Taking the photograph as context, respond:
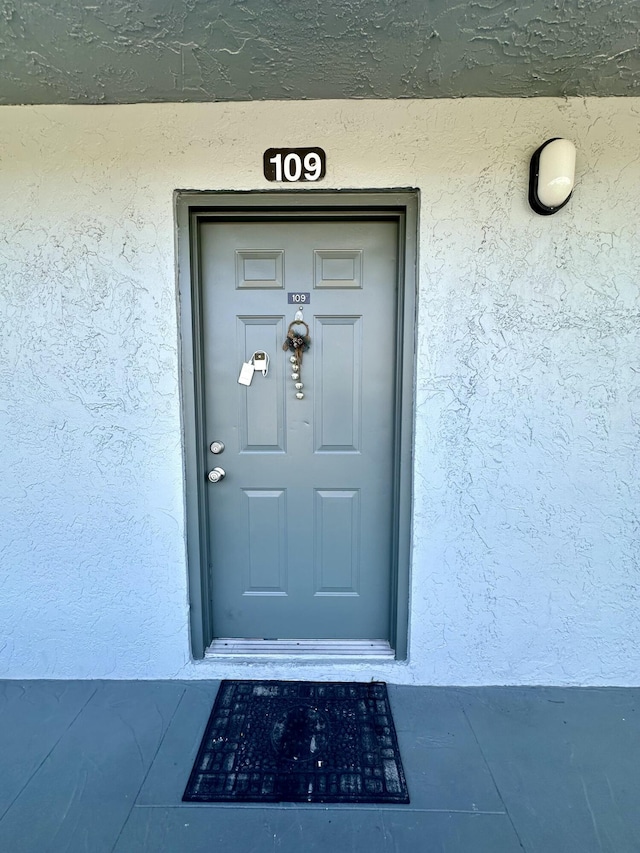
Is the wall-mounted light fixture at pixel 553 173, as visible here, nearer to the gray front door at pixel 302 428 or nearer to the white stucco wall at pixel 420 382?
the white stucco wall at pixel 420 382

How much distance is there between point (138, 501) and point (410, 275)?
6.02 feet

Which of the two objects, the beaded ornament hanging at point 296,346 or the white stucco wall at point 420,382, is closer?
the white stucco wall at point 420,382

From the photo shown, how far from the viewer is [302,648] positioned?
2424 mm

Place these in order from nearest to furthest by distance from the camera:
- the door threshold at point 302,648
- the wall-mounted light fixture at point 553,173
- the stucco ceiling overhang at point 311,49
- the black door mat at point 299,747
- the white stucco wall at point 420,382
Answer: the stucco ceiling overhang at point 311,49, the black door mat at point 299,747, the wall-mounted light fixture at point 553,173, the white stucco wall at point 420,382, the door threshold at point 302,648

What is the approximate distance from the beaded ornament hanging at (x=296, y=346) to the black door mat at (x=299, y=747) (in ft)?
5.41

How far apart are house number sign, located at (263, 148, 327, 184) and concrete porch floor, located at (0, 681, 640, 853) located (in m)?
2.67

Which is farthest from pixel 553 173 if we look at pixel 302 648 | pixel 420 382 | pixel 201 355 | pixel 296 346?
pixel 302 648

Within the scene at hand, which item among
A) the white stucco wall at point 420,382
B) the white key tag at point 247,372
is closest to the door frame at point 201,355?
the white stucco wall at point 420,382

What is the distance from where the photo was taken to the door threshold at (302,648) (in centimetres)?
237

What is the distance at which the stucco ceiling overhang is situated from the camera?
5.10ft

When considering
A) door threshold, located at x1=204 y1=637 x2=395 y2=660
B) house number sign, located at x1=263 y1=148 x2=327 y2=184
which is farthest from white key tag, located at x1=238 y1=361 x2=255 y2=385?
door threshold, located at x1=204 y1=637 x2=395 y2=660

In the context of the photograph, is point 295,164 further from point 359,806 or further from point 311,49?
point 359,806

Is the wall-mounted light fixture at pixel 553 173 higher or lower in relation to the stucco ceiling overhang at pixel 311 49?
lower

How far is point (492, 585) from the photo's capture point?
2.23 meters
